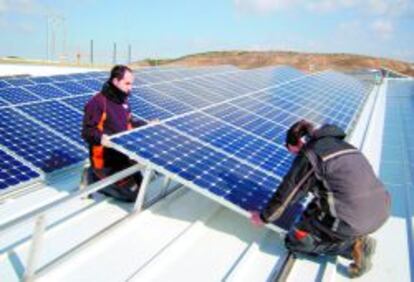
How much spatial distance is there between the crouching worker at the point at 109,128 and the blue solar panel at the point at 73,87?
623 cm

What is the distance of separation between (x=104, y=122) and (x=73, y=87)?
7.29 metres

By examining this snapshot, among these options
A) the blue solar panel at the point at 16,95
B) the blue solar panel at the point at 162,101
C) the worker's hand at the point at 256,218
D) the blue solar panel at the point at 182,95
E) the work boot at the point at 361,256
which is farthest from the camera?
the blue solar panel at the point at 182,95

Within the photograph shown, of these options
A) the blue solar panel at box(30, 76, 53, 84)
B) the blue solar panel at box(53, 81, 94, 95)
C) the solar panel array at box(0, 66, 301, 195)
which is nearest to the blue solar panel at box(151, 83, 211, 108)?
the solar panel array at box(0, 66, 301, 195)

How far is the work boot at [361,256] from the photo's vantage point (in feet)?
16.4

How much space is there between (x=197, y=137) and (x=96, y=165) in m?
1.45

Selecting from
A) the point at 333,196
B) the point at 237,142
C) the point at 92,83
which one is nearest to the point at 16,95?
the point at 92,83

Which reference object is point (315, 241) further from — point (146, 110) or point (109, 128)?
point (146, 110)

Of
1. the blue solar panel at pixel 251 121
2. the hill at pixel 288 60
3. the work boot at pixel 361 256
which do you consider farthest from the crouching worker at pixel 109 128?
the hill at pixel 288 60

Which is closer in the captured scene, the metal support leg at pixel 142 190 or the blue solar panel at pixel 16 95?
the metal support leg at pixel 142 190

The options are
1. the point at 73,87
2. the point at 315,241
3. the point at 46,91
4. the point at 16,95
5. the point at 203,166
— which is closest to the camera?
the point at 315,241

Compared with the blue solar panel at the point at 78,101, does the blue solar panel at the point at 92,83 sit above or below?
below

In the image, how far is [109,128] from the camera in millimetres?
6664

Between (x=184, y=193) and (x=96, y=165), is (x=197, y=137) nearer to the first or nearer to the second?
(x=184, y=193)

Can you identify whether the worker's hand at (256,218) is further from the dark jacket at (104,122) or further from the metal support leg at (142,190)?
the dark jacket at (104,122)
